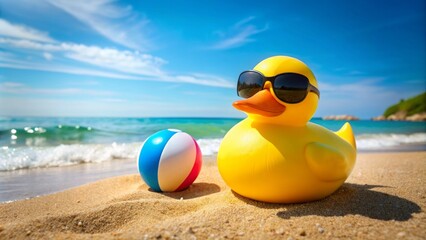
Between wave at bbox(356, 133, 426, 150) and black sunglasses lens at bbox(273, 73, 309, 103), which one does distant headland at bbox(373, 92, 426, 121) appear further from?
black sunglasses lens at bbox(273, 73, 309, 103)

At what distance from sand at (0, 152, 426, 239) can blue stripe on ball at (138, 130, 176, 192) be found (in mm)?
265

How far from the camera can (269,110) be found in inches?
146

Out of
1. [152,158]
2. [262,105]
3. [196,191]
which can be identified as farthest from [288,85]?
[196,191]

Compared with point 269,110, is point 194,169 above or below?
below

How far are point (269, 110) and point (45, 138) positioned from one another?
623 inches

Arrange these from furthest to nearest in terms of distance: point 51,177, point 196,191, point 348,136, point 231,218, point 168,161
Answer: point 51,177, point 196,191, point 168,161, point 348,136, point 231,218

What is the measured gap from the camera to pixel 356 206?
3678mm

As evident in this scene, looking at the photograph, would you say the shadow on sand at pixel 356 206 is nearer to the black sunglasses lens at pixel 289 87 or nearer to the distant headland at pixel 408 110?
the black sunglasses lens at pixel 289 87

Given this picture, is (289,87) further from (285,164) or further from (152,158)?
(152,158)

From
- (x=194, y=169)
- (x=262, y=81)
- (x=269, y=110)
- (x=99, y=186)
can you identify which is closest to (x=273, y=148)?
(x=269, y=110)

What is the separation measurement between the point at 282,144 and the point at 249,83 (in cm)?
94

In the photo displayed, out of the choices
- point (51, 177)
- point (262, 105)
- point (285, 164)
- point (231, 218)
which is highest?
point (262, 105)

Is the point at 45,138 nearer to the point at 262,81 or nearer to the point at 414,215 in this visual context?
the point at 262,81

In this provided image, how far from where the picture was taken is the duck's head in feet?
12.2
